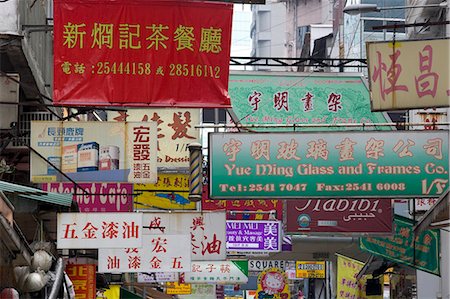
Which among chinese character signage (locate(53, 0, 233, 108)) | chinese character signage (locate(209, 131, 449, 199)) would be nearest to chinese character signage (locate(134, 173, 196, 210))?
chinese character signage (locate(209, 131, 449, 199))

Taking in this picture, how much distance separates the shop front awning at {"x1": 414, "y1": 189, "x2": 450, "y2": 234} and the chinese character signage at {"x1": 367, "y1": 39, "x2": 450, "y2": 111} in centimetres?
117

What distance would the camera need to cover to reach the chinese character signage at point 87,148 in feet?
46.7

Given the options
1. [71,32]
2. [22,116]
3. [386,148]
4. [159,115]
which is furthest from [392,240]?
[71,32]

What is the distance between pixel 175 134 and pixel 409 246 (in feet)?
15.7

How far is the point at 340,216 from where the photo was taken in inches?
720

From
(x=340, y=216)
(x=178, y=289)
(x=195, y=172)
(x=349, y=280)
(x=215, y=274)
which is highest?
(x=195, y=172)

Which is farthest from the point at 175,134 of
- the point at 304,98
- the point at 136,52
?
the point at 136,52

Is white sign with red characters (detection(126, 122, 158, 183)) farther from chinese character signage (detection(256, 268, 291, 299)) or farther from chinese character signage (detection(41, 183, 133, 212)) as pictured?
chinese character signage (detection(256, 268, 291, 299))

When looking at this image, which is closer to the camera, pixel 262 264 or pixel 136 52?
pixel 136 52

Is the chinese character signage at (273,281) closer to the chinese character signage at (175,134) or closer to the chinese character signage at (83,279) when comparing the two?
the chinese character signage at (175,134)

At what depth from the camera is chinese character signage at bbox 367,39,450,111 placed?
1149cm

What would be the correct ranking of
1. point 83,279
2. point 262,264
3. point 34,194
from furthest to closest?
point 262,264
point 83,279
point 34,194

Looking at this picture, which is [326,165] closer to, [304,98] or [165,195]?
[304,98]

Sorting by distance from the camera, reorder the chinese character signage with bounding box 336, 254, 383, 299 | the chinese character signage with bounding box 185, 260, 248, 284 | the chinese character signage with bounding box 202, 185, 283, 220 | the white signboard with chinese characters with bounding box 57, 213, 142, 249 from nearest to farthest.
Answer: the white signboard with chinese characters with bounding box 57, 213, 142, 249
the chinese character signage with bounding box 202, 185, 283, 220
the chinese character signage with bounding box 185, 260, 248, 284
the chinese character signage with bounding box 336, 254, 383, 299
